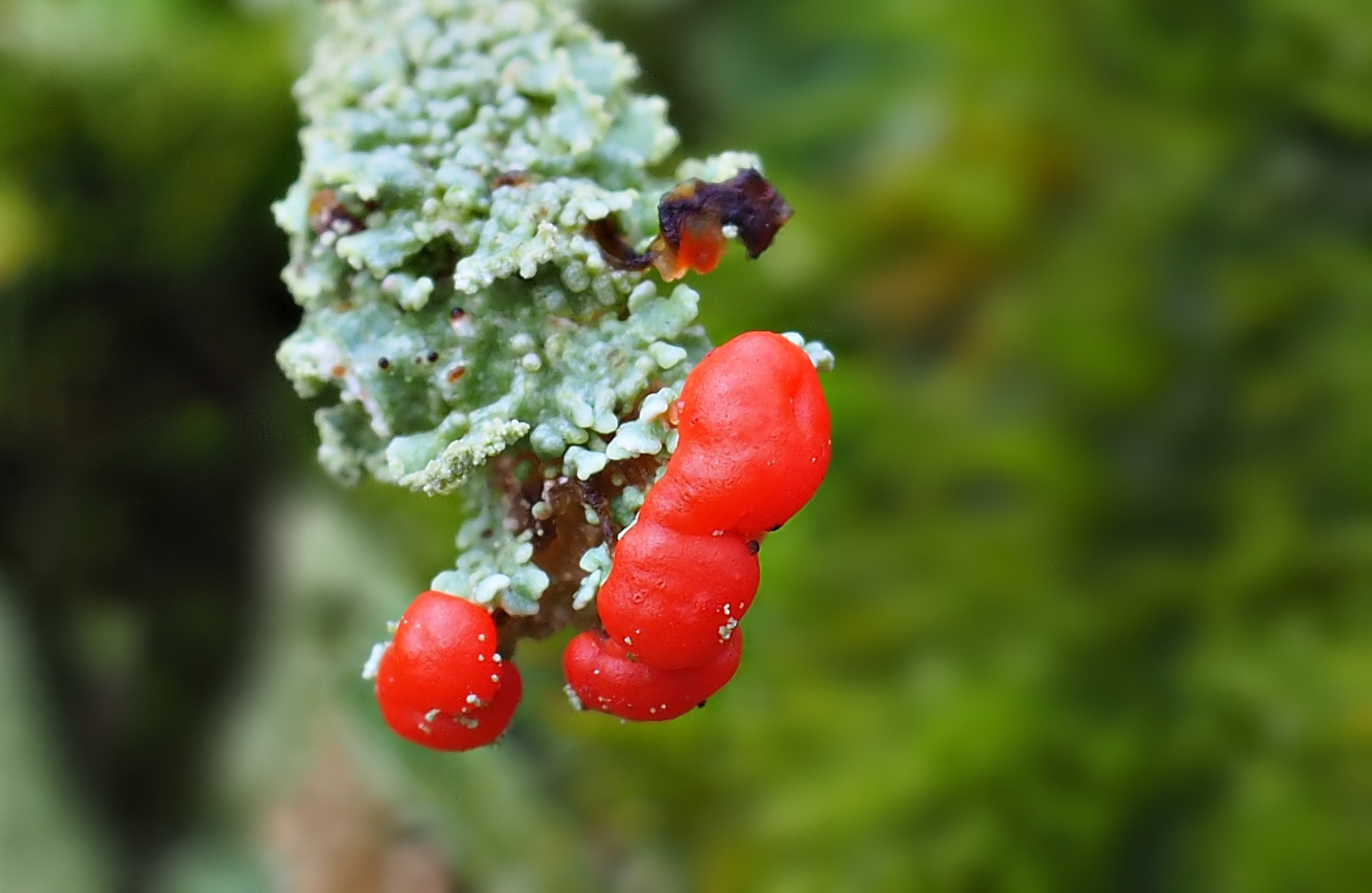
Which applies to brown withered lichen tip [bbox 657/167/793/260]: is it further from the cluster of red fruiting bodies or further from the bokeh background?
the bokeh background

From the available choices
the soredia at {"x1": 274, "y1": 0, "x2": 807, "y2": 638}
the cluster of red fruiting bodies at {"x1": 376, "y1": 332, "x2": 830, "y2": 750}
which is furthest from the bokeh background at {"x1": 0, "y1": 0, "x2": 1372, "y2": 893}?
the cluster of red fruiting bodies at {"x1": 376, "y1": 332, "x2": 830, "y2": 750}

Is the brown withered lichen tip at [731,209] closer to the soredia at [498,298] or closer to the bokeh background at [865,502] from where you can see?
the soredia at [498,298]

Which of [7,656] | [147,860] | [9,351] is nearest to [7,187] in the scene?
[9,351]

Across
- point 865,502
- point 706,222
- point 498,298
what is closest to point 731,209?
point 706,222

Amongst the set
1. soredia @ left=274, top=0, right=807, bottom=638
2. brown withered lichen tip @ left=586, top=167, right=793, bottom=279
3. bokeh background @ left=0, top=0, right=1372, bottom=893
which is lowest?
bokeh background @ left=0, top=0, right=1372, bottom=893

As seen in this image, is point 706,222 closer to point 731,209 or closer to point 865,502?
point 731,209

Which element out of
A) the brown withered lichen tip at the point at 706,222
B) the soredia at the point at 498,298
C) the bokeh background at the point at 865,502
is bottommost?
the bokeh background at the point at 865,502

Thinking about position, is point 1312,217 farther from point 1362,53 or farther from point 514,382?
point 514,382

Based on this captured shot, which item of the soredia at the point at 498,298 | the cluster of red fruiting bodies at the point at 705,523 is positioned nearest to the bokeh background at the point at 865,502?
the soredia at the point at 498,298

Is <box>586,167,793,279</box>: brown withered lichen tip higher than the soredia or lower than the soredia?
higher
